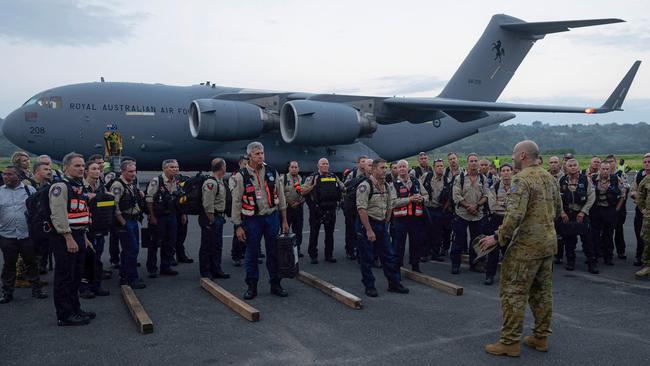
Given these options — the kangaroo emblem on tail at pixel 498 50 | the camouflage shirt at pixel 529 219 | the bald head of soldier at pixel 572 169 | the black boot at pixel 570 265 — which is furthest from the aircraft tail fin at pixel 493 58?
the camouflage shirt at pixel 529 219

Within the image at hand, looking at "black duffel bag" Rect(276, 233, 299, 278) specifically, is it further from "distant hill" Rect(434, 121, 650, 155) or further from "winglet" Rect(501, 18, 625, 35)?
"distant hill" Rect(434, 121, 650, 155)

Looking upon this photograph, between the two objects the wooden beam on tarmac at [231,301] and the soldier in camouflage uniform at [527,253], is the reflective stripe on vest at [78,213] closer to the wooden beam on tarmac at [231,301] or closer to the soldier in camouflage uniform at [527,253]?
the wooden beam on tarmac at [231,301]

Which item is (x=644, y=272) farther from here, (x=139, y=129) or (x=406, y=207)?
(x=139, y=129)

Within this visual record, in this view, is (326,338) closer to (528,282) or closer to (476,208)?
(528,282)

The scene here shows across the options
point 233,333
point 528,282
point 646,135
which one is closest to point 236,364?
point 233,333

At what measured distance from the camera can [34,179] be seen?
736cm

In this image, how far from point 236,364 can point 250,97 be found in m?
13.2

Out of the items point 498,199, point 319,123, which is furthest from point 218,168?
point 319,123

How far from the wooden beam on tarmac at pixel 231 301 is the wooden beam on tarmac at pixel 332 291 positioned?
109 centimetres

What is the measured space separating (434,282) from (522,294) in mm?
2375

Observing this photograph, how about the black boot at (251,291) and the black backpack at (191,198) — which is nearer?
the black boot at (251,291)

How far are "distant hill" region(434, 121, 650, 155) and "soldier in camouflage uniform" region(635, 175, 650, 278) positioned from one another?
355ft

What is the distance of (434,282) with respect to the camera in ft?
22.4

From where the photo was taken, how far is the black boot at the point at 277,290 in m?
6.40
